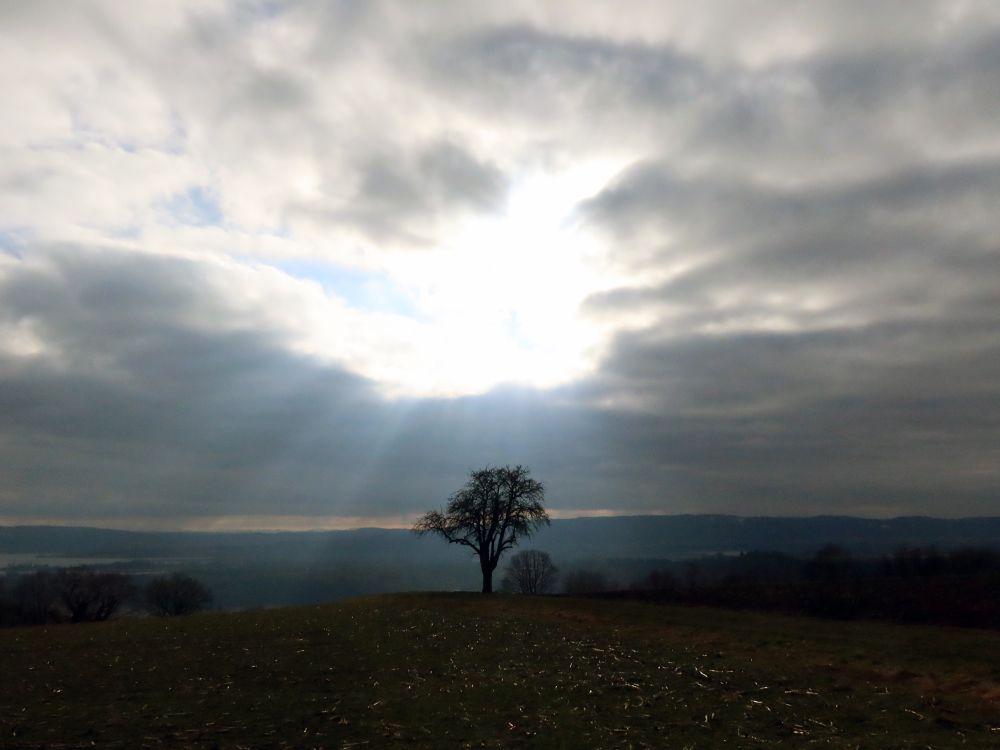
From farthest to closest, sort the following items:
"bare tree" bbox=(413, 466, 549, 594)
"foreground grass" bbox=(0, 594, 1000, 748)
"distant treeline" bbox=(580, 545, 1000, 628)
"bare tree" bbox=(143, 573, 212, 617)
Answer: "bare tree" bbox=(143, 573, 212, 617), "bare tree" bbox=(413, 466, 549, 594), "distant treeline" bbox=(580, 545, 1000, 628), "foreground grass" bbox=(0, 594, 1000, 748)

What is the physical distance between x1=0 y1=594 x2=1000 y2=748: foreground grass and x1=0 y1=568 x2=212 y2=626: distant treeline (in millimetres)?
45805

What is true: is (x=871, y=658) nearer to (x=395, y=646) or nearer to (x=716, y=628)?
(x=716, y=628)

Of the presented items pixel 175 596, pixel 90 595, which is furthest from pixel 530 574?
pixel 90 595

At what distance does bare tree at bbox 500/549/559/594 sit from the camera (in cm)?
11712

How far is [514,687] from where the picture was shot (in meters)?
21.0

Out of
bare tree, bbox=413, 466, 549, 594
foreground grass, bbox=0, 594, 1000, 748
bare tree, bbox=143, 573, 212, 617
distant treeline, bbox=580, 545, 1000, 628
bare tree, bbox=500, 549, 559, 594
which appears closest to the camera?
foreground grass, bbox=0, 594, 1000, 748

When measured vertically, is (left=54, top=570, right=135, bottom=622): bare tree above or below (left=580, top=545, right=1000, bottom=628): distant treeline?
below

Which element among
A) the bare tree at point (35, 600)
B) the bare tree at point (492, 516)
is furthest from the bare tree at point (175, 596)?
the bare tree at point (492, 516)

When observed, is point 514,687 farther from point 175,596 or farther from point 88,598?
point 175,596

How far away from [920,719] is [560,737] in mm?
8884

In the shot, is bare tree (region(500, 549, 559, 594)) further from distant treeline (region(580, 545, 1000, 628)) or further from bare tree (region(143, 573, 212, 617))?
distant treeline (region(580, 545, 1000, 628))

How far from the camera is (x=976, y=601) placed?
1324 inches

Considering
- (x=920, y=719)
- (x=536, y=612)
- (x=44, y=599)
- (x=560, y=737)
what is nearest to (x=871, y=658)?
(x=920, y=719)

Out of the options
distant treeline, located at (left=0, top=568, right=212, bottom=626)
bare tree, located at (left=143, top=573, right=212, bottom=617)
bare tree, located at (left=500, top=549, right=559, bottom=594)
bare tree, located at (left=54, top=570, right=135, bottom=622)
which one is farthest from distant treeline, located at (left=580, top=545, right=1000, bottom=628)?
bare tree, located at (left=500, top=549, right=559, bottom=594)
